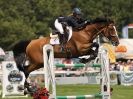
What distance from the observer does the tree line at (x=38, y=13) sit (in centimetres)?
4856

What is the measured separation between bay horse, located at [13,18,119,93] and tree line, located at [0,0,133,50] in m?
30.4

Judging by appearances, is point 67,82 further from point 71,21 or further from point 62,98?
point 62,98

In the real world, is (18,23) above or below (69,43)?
above

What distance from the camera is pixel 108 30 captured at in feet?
44.7

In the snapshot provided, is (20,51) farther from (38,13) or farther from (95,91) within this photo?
(38,13)

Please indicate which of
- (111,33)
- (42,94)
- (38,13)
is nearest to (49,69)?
(42,94)

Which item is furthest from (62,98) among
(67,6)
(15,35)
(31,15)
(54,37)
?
(67,6)

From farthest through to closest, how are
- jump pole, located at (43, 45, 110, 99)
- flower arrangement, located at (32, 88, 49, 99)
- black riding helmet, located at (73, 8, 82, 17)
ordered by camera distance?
black riding helmet, located at (73, 8, 82, 17) < jump pole, located at (43, 45, 110, 99) < flower arrangement, located at (32, 88, 49, 99)

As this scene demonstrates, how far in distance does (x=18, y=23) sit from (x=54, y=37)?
119 ft

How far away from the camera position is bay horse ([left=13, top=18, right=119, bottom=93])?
1357cm

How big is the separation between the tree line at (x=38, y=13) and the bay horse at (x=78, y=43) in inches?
1197

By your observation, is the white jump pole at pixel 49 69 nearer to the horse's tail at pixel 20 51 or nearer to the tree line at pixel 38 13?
the horse's tail at pixel 20 51

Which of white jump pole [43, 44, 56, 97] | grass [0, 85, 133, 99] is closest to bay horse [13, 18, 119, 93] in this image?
white jump pole [43, 44, 56, 97]

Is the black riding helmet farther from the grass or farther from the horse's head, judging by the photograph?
the grass
